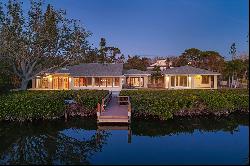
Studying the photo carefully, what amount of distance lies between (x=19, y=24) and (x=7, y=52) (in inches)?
137

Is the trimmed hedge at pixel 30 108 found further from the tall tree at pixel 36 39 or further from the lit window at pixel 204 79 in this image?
the lit window at pixel 204 79

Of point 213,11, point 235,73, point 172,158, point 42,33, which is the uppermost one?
point 213,11

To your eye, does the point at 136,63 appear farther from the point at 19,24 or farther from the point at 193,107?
the point at 193,107

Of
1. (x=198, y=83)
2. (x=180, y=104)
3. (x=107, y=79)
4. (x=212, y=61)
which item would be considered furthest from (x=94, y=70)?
(x=180, y=104)

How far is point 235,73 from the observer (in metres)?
52.4

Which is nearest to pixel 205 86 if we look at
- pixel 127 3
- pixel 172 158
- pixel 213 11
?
pixel 213 11

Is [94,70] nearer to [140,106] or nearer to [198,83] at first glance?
[198,83]

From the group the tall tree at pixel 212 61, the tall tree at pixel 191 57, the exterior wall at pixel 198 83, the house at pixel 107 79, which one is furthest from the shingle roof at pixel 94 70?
the tall tree at pixel 191 57

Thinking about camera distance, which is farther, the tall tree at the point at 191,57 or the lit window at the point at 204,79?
the tall tree at the point at 191,57

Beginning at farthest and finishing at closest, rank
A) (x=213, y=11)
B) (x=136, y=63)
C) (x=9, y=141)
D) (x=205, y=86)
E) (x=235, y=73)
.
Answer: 1. (x=136, y=63)
2. (x=235, y=73)
3. (x=205, y=86)
4. (x=213, y=11)
5. (x=9, y=141)

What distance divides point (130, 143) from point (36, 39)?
839 inches

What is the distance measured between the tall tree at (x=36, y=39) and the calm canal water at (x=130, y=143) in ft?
45.8

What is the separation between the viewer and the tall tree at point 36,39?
1258 inches

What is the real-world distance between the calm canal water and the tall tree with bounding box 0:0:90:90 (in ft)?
45.8
